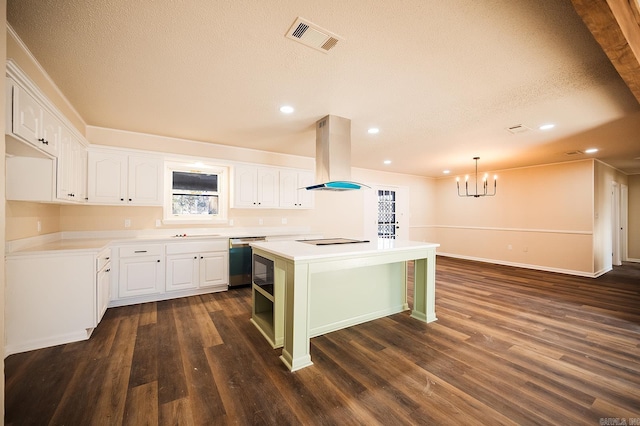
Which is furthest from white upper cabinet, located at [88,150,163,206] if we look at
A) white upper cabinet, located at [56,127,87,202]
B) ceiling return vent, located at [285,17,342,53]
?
ceiling return vent, located at [285,17,342,53]

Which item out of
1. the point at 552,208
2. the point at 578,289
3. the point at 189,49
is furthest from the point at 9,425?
the point at 552,208

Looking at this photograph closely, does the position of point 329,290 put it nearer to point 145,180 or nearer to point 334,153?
point 334,153

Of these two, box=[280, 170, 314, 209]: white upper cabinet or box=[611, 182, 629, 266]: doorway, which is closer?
box=[280, 170, 314, 209]: white upper cabinet

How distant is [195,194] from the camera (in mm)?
4637

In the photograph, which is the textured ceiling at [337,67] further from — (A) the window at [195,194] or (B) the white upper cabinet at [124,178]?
(A) the window at [195,194]

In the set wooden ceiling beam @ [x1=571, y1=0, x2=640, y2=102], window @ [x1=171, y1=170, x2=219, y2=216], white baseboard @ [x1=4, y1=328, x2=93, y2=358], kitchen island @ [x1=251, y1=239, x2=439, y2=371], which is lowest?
white baseboard @ [x1=4, y1=328, x2=93, y2=358]

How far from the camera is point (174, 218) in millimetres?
4418

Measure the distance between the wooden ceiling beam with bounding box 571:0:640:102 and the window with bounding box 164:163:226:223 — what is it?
467cm

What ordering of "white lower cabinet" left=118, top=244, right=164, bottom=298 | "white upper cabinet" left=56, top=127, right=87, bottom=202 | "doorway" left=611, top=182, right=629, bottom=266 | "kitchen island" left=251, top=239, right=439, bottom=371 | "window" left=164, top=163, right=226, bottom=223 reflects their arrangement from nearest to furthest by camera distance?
"kitchen island" left=251, top=239, right=439, bottom=371
"white upper cabinet" left=56, top=127, right=87, bottom=202
"white lower cabinet" left=118, top=244, right=164, bottom=298
"window" left=164, top=163, right=226, bottom=223
"doorway" left=611, top=182, right=629, bottom=266

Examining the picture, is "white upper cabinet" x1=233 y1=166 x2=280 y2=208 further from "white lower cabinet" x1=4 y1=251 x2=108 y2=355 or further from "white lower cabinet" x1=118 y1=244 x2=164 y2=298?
"white lower cabinet" x1=4 y1=251 x2=108 y2=355

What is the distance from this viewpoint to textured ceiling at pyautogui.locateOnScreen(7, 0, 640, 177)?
1649 millimetres

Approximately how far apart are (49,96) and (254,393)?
3.17m

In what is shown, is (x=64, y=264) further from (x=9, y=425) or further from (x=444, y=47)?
(x=444, y=47)

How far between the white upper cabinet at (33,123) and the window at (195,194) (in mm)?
1879
